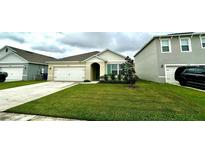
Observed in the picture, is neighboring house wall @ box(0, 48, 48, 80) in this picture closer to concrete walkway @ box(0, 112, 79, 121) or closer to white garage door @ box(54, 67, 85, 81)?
white garage door @ box(54, 67, 85, 81)

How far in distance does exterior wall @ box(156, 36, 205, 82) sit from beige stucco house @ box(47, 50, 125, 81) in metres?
5.04

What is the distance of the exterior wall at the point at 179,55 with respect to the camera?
41.3 ft

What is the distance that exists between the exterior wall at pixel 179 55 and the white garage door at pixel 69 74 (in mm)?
9822

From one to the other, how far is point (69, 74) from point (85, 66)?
8.34ft

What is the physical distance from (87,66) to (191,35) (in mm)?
12088

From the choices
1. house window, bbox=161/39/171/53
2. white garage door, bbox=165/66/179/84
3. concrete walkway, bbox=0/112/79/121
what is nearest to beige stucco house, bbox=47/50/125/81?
house window, bbox=161/39/171/53

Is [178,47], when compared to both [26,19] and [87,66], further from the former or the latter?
[26,19]

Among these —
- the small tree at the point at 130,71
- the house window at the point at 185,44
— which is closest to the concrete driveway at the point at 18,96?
the small tree at the point at 130,71

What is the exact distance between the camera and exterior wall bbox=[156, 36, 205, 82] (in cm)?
1259

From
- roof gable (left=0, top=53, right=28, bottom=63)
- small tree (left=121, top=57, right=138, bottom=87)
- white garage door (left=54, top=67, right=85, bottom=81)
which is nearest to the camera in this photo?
small tree (left=121, top=57, right=138, bottom=87)
